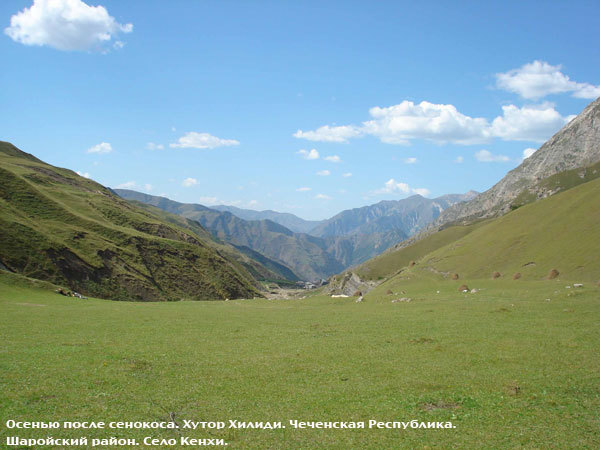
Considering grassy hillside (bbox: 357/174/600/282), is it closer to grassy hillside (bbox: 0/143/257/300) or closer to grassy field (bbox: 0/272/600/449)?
grassy field (bbox: 0/272/600/449)

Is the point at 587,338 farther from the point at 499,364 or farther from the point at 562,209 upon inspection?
the point at 562,209

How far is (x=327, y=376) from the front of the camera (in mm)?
20219

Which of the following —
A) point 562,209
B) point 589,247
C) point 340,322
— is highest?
point 562,209

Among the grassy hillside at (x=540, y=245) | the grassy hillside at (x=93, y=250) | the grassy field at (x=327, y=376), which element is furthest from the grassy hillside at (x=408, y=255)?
the grassy field at (x=327, y=376)

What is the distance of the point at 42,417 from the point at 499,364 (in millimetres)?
21768

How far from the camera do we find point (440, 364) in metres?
21.7

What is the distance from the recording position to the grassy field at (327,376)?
14.3 m

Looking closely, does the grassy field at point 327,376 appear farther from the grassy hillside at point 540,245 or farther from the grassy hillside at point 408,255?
the grassy hillside at point 408,255

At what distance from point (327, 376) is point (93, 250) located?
90.7 metres

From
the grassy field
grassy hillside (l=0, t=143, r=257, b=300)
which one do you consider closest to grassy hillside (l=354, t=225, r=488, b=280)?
grassy hillside (l=0, t=143, r=257, b=300)

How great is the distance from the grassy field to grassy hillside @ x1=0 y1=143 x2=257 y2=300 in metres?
49.4

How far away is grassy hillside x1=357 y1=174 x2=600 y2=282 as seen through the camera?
6875 centimetres

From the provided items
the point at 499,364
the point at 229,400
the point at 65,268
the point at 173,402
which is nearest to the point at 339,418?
the point at 229,400

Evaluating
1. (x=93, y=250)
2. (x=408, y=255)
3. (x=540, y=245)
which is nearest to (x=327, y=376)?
(x=540, y=245)
